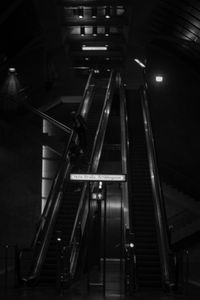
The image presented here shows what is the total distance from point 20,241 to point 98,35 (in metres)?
10.2

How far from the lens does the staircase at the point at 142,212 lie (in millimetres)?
13328

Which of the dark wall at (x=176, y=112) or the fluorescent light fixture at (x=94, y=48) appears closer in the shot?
the dark wall at (x=176, y=112)

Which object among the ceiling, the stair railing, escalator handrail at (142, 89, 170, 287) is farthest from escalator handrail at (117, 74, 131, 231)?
the ceiling

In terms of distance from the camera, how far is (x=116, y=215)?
23000mm

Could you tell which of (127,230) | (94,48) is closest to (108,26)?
(94,48)

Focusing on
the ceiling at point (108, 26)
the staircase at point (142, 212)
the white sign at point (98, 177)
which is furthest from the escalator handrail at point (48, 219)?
the ceiling at point (108, 26)

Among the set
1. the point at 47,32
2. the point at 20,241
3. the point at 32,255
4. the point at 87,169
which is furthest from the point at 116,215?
the point at 32,255

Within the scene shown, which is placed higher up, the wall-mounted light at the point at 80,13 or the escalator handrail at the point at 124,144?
the wall-mounted light at the point at 80,13

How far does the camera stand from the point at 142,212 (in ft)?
51.7

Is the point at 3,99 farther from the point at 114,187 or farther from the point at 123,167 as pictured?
the point at 123,167

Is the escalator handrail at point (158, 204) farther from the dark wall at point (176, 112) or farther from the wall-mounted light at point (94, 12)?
the dark wall at point (176, 112)

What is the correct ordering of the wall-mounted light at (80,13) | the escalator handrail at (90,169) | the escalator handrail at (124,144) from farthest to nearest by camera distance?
the wall-mounted light at (80,13), the escalator handrail at (124,144), the escalator handrail at (90,169)

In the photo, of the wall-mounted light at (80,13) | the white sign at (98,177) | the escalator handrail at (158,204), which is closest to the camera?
Answer: the white sign at (98,177)

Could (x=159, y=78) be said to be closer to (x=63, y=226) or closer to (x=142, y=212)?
(x=142, y=212)
